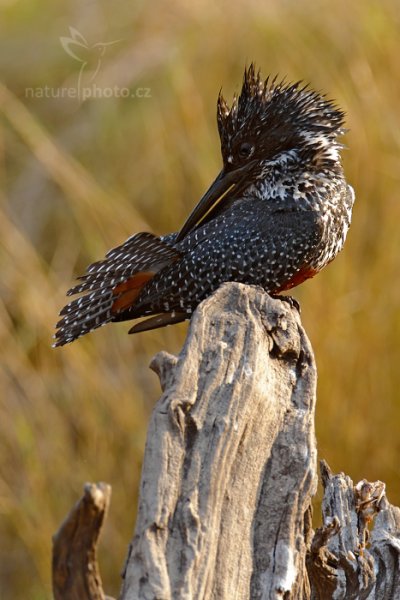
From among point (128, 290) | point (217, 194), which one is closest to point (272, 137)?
point (217, 194)

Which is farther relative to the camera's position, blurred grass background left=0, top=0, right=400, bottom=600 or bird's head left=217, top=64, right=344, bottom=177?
blurred grass background left=0, top=0, right=400, bottom=600

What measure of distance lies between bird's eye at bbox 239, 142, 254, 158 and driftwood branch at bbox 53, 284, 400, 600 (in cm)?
146

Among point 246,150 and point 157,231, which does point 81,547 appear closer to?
point 246,150

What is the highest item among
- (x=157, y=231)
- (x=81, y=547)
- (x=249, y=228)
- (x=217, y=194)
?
(x=157, y=231)

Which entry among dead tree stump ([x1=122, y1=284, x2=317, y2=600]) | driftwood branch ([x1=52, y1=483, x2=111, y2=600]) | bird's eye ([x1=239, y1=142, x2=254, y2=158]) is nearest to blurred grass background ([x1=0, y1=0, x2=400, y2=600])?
bird's eye ([x1=239, y1=142, x2=254, y2=158])

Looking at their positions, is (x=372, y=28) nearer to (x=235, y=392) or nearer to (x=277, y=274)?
(x=277, y=274)

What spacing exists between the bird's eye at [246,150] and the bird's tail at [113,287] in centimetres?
54

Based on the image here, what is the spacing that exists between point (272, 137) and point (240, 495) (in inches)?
84.6

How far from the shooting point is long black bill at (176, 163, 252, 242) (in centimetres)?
480

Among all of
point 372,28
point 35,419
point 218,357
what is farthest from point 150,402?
point 218,357

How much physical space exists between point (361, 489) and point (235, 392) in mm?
668

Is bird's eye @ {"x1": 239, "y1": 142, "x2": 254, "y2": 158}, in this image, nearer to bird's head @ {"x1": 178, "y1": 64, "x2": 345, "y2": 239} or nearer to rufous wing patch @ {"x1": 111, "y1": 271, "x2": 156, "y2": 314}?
bird's head @ {"x1": 178, "y1": 64, "x2": 345, "y2": 239}

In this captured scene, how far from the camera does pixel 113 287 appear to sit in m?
4.64

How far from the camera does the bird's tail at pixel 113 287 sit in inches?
182
